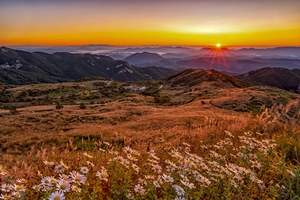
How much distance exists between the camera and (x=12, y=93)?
3169 inches

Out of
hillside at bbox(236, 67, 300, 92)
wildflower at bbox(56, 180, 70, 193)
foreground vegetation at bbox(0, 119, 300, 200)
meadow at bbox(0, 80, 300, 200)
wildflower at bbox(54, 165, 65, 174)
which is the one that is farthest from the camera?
hillside at bbox(236, 67, 300, 92)

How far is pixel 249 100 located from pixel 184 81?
56.9 meters

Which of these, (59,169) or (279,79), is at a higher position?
(59,169)

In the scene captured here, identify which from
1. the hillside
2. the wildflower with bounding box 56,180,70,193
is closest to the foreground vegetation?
the wildflower with bounding box 56,180,70,193

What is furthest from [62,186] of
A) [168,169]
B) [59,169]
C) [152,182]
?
[168,169]

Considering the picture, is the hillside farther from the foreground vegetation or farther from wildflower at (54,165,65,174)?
wildflower at (54,165,65,174)

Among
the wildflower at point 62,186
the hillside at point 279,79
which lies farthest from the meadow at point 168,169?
the hillside at point 279,79

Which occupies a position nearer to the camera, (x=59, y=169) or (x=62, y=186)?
(x=62, y=186)

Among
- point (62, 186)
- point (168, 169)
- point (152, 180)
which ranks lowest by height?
point (152, 180)

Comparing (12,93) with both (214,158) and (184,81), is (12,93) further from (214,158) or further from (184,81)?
(214,158)

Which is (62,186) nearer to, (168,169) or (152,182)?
(152,182)

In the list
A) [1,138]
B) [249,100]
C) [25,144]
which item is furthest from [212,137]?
[249,100]

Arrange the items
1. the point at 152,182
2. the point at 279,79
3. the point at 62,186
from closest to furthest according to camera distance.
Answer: the point at 62,186 → the point at 152,182 → the point at 279,79

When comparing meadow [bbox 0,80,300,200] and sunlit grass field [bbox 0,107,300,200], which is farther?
meadow [bbox 0,80,300,200]
